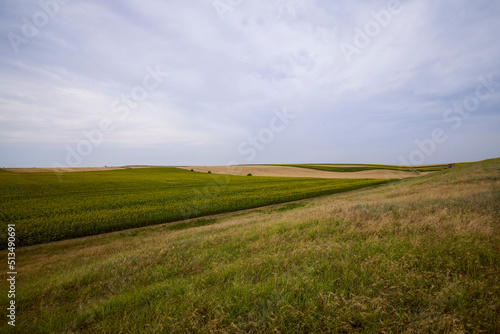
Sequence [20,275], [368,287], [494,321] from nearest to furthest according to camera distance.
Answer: [494,321]
[368,287]
[20,275]

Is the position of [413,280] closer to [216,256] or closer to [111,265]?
[216,256]

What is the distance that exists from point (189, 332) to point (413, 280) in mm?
3864

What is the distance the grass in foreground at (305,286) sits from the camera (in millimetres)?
2973

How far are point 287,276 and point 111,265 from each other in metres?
5.18

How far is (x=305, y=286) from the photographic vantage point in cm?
372

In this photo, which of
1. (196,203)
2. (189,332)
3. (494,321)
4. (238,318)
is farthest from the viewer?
(196,203)

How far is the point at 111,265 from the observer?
589 centimetres

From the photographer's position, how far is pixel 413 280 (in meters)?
3.57

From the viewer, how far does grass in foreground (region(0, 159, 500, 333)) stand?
2973 millimetres

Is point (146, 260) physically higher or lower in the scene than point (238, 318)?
lower

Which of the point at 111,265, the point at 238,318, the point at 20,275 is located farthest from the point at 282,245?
the point at 20,275

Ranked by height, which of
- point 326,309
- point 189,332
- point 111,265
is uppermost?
point 326,309

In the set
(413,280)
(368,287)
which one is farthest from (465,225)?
A: (368,287)

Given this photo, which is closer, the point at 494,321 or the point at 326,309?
the point at 494,321
